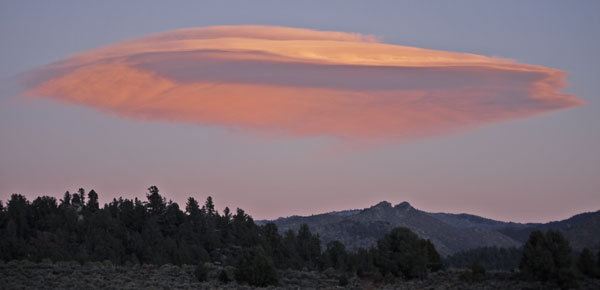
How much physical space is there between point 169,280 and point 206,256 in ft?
103

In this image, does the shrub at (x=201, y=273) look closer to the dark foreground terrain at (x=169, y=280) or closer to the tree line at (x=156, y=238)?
the dark foreground terrain at (x=169, y=280)

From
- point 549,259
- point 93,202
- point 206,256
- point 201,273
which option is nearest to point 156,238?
point 206,256

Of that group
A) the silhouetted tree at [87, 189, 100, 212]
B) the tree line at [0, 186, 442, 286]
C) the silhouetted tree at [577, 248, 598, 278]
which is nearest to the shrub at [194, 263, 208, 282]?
the tree line at [0, 186, 442, 286]

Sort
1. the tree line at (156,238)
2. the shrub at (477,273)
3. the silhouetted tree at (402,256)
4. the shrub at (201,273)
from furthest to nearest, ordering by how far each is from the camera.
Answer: the tree line at (156,238)
the silhouetted tree at (402,256)
the shrub at (201,273)
the shrub at (477,273)

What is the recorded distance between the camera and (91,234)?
102625 mm

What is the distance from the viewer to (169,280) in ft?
224

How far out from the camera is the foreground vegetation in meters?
63.6

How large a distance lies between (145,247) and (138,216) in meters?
15.8

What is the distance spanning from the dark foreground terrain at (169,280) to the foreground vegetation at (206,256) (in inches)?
4.2

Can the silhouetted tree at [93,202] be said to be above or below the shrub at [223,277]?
above

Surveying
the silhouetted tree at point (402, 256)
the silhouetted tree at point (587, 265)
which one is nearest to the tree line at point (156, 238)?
the silhouetted tree at point (402, 256)

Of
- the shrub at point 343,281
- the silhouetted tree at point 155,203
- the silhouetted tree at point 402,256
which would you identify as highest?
the silhouetted tree at point 155,203

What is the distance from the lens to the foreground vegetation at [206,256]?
63562mm

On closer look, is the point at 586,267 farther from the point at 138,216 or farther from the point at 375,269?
the point at 138,216
